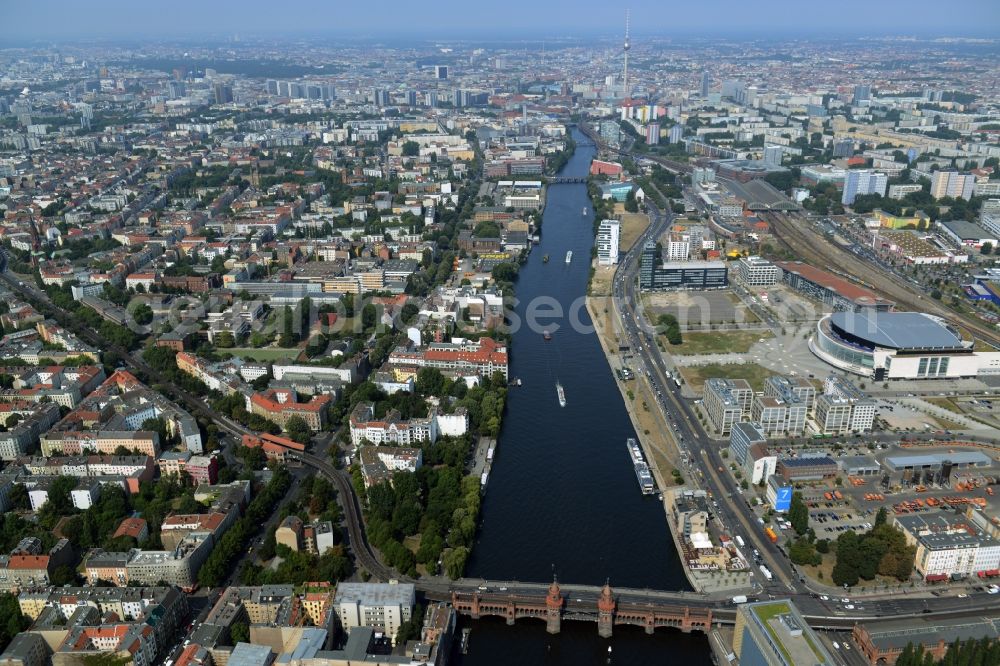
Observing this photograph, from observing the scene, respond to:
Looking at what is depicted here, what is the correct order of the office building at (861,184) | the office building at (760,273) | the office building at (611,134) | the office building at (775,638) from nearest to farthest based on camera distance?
the office building at (775,638) < the office building at (760,273) < the office building at (861,184) < the office building at (611,134)

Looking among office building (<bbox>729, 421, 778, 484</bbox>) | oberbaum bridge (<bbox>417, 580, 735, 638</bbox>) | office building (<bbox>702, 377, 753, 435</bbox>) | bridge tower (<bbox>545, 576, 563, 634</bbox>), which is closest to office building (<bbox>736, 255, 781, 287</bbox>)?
office building (<bbox>702, 377, 753, 435</bbox>)

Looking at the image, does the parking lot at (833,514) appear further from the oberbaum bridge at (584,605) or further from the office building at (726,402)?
the oberbaum bridge at (584,605)

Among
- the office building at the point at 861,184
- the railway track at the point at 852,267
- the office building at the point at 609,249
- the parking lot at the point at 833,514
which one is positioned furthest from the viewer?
the office building at the point at 861,184

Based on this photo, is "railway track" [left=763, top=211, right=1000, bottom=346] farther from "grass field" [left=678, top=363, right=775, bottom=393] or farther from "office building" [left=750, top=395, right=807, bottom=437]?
"office building" [left=750, top=395, right=807, bottom=437]

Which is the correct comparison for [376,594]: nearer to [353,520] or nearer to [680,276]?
[353,520]

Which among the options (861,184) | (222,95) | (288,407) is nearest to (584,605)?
(288,407)

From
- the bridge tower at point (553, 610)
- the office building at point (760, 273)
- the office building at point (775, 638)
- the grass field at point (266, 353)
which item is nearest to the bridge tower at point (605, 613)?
the bridge tower at point (553, 610)
